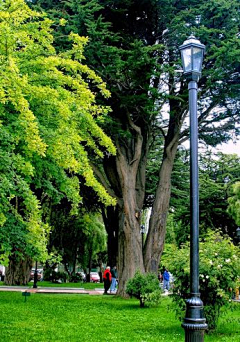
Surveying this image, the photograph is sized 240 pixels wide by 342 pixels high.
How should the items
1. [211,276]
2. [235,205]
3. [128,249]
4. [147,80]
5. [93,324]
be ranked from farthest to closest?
[235,205]
[128,249]
[147,80]
[93,324]
[211,276]

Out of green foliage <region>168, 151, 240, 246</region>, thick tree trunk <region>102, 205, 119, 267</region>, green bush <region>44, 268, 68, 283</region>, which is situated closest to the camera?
green foliage <region>168, 151, 240, 246</region>

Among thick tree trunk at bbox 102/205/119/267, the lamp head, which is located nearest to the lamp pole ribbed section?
the lamp head

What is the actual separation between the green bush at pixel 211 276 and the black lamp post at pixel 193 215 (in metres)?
3.91

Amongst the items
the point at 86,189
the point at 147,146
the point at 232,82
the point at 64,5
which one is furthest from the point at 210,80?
the point at 86,189

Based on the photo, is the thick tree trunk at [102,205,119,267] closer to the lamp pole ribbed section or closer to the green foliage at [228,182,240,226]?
the green foliage at [228,182,240,226]

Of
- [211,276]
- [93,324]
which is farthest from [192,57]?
[93,324]

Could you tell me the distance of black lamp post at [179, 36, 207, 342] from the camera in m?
5.81

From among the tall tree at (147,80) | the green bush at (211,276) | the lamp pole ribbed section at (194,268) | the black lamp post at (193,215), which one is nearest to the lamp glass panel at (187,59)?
the black lamp post at (193,215)

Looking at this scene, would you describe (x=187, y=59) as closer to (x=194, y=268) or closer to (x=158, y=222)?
(x=194, y=268)

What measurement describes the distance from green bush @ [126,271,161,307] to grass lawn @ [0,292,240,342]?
1.19ft

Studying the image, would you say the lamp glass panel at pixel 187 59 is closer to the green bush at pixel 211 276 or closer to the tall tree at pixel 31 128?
the tall tree at pixel 31 128

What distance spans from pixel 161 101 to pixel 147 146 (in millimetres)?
3291

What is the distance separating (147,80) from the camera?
17422 millimetres

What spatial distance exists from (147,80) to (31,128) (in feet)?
34.6
